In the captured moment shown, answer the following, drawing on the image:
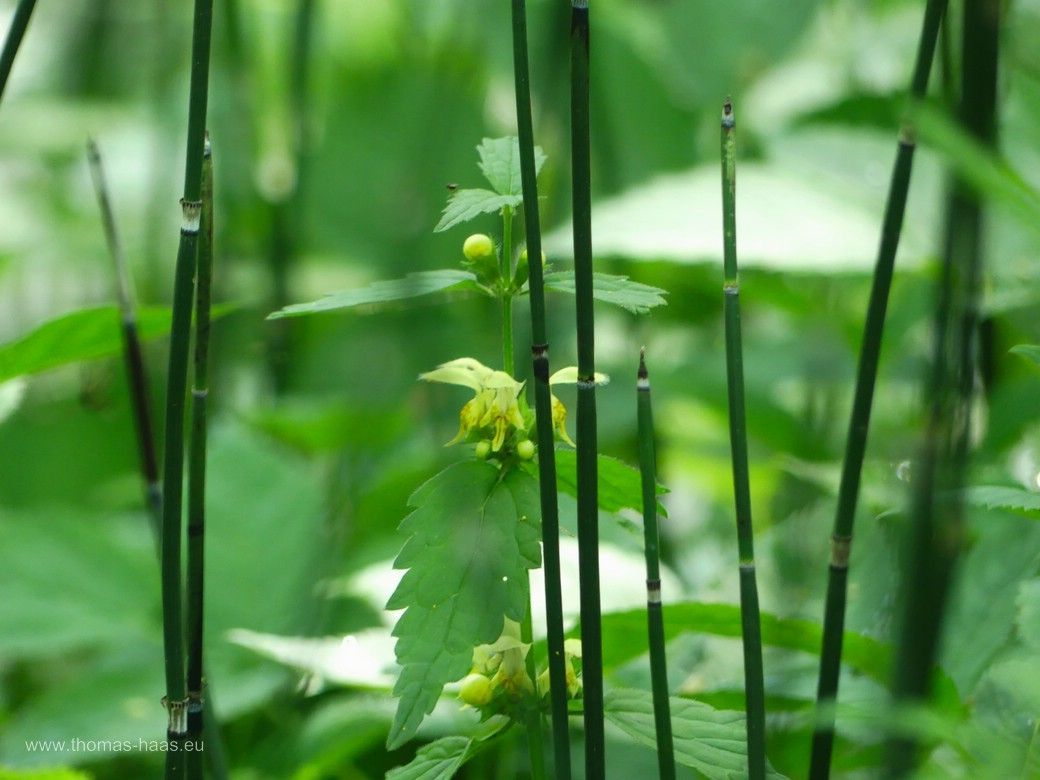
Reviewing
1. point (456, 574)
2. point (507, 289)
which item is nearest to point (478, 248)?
point (507, 289)

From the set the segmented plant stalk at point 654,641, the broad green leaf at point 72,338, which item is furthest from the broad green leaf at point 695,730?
the broad green leaf at point 72,338

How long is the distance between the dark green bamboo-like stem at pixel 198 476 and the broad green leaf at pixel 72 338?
0.20 metres

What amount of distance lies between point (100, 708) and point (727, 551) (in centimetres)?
61

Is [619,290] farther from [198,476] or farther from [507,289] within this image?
[198,476]

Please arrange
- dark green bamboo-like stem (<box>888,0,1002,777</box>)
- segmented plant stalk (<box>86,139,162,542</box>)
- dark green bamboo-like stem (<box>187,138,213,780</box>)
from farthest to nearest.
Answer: segmented plant stalk (<box>86,139,162,542</box>) < dark green bamboo-like stem (<box>187,138,213,780</box>) < dark green bamboo-like stem (<box>888,0,1002,777</box>)

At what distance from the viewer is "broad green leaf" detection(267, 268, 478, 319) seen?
20.4 inches

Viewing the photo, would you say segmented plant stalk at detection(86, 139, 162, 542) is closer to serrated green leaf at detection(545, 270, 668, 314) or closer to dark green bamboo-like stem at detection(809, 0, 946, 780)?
serrated green leaf at detection(545, 270, 668, 314)

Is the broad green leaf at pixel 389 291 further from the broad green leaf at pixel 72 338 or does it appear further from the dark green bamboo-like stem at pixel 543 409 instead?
the broad green leaf at pixel 72 338

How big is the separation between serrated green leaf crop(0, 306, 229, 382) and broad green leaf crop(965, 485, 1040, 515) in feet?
1.60

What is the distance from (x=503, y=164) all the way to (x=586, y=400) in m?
0.12

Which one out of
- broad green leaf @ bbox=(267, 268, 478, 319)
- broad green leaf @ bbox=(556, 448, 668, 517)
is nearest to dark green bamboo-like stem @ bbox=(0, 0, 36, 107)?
broad green leaf @ bbox=(267, 268, 478, 319)

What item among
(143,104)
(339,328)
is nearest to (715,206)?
(339,328)

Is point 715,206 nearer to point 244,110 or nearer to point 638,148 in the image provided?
point 638,148

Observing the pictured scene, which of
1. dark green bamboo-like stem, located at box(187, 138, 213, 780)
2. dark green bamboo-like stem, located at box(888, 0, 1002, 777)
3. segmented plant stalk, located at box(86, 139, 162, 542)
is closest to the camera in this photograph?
dark green bamboo-like stem, located at box(888, 0, 1002, 777)
